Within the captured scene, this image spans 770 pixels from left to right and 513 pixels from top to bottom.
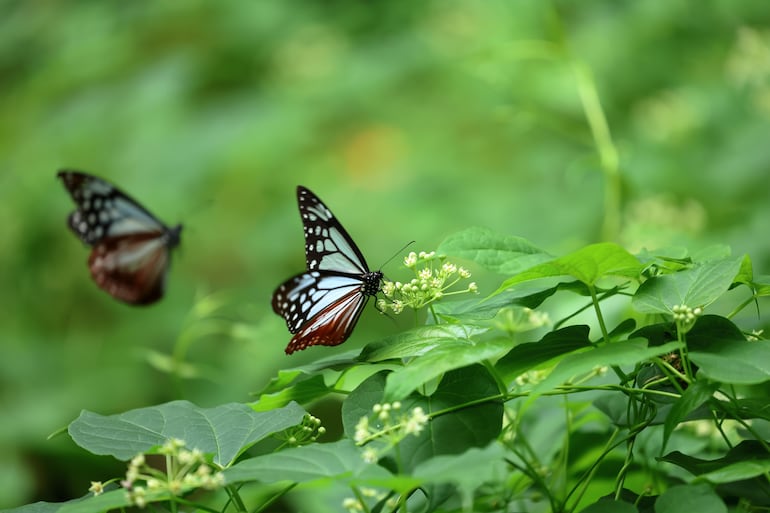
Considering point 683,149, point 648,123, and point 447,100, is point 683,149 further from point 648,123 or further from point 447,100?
point 447,100

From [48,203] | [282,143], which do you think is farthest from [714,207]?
Result: [48,203]

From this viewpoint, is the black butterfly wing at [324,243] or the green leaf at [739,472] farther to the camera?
the black butterfly wing at [324,243]

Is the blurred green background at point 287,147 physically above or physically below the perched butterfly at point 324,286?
above

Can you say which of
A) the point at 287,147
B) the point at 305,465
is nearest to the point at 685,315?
the point at 305,465

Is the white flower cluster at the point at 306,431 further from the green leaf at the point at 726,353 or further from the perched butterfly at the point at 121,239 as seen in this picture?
the perched butterfly at the point at 121,239

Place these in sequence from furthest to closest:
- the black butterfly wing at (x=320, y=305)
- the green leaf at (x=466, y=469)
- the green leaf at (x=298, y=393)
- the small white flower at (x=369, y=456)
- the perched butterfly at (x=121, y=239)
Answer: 1. the perched butterfly at (x=121, y=239)
2. the black butterfly wing at (x=320, y=305)
3. the green leaf at (x=298, y=393)
4. the small white flower at (x=369, y=456)
5. the green leaf at (x=466, y=469)

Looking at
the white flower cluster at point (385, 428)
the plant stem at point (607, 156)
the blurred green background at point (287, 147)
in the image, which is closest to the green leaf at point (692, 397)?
the white flower cluster at point (385, 428)
